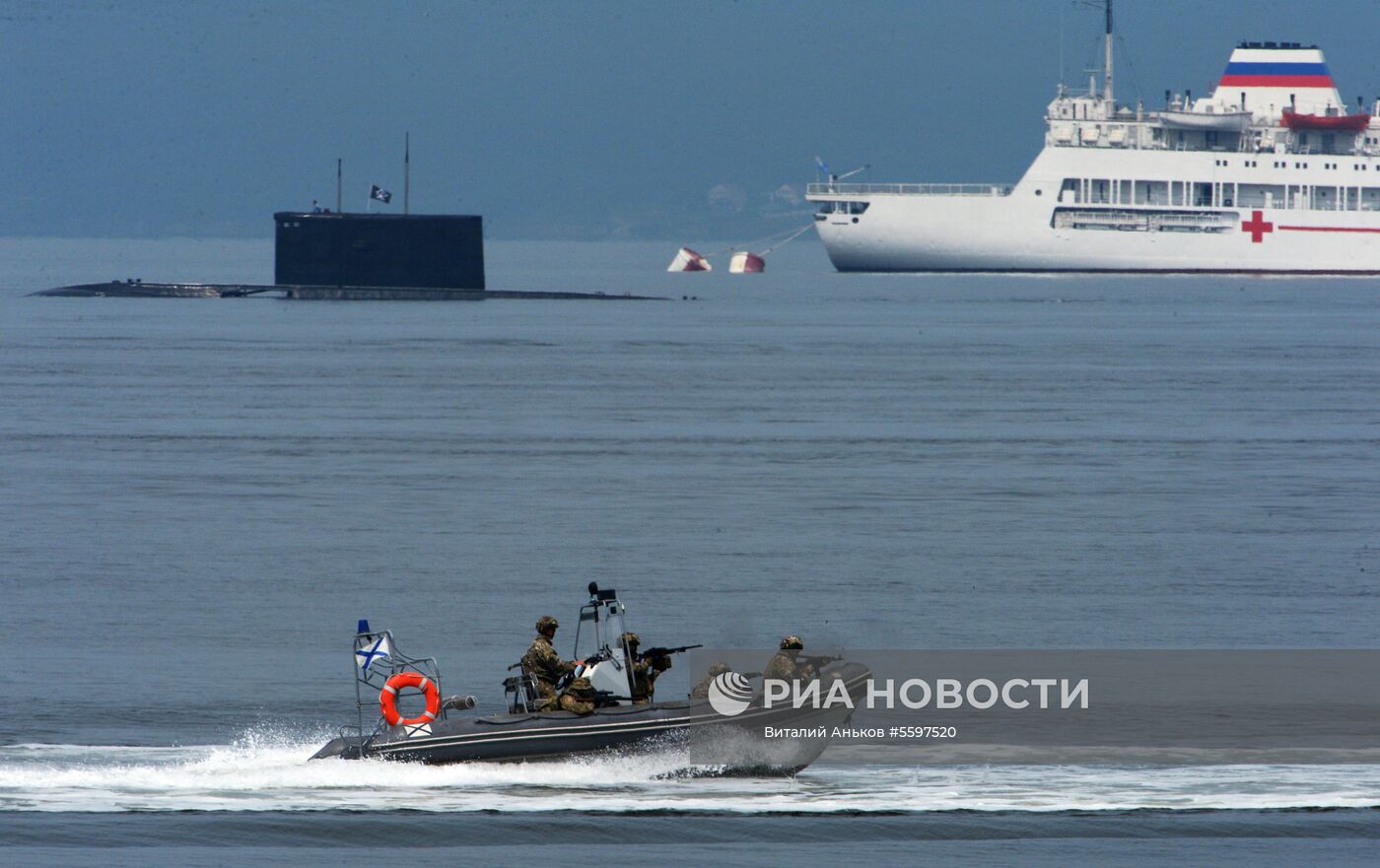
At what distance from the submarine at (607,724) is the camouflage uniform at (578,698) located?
75 millimetres

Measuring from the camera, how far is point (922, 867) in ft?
60.2

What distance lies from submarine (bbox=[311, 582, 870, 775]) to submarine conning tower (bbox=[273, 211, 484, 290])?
11305 cm

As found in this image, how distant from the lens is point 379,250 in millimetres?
138375

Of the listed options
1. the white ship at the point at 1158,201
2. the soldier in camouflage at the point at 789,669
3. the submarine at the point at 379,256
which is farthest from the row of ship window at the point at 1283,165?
the soldier in camouflage at the point at 789,669

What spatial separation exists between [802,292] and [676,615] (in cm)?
15366

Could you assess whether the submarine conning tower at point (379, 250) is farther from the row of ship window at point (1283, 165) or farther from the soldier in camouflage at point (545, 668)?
the soldier in camouflage at point (545, 668)

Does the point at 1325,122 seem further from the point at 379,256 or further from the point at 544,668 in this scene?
the point at 544,668

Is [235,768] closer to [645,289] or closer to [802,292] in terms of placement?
[802,292]

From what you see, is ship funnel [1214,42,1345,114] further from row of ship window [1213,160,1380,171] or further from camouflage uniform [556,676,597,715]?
camouflage uniform [556,676,597,715]

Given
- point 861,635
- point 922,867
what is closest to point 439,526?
point 861,635

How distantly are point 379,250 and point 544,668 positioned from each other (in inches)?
4787

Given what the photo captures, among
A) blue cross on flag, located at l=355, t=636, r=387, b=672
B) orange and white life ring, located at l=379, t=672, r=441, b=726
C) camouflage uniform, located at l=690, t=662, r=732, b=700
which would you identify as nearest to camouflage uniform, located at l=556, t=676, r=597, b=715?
camouflage uniform, located at l=690, t=662, r=732, b=700

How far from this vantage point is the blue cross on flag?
19.9m

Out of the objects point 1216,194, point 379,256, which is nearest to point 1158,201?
point 1216,194
